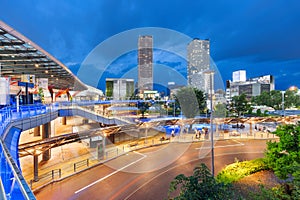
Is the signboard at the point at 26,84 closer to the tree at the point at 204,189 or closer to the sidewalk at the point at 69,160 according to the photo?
the sidewalk at the point at 69,160

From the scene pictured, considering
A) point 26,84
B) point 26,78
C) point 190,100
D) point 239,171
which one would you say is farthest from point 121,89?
point 239,171

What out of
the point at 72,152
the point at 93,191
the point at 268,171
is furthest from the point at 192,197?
the point at 72,152

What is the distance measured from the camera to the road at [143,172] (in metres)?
8.93

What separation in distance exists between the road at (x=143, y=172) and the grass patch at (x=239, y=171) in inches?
64.3

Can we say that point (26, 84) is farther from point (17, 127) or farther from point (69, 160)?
point (17, 127)

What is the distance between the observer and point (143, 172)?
1130cm

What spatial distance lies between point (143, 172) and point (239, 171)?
595cm

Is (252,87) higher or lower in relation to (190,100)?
higher

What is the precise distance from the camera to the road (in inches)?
352

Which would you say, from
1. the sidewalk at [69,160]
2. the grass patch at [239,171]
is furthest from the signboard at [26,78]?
the grass patch at [239,171]

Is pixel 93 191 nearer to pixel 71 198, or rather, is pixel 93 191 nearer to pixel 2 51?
pixel 71 198

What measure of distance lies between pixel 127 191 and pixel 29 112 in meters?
7.60

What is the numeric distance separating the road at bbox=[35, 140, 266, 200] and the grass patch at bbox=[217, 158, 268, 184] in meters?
1.63

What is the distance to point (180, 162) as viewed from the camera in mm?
13109
